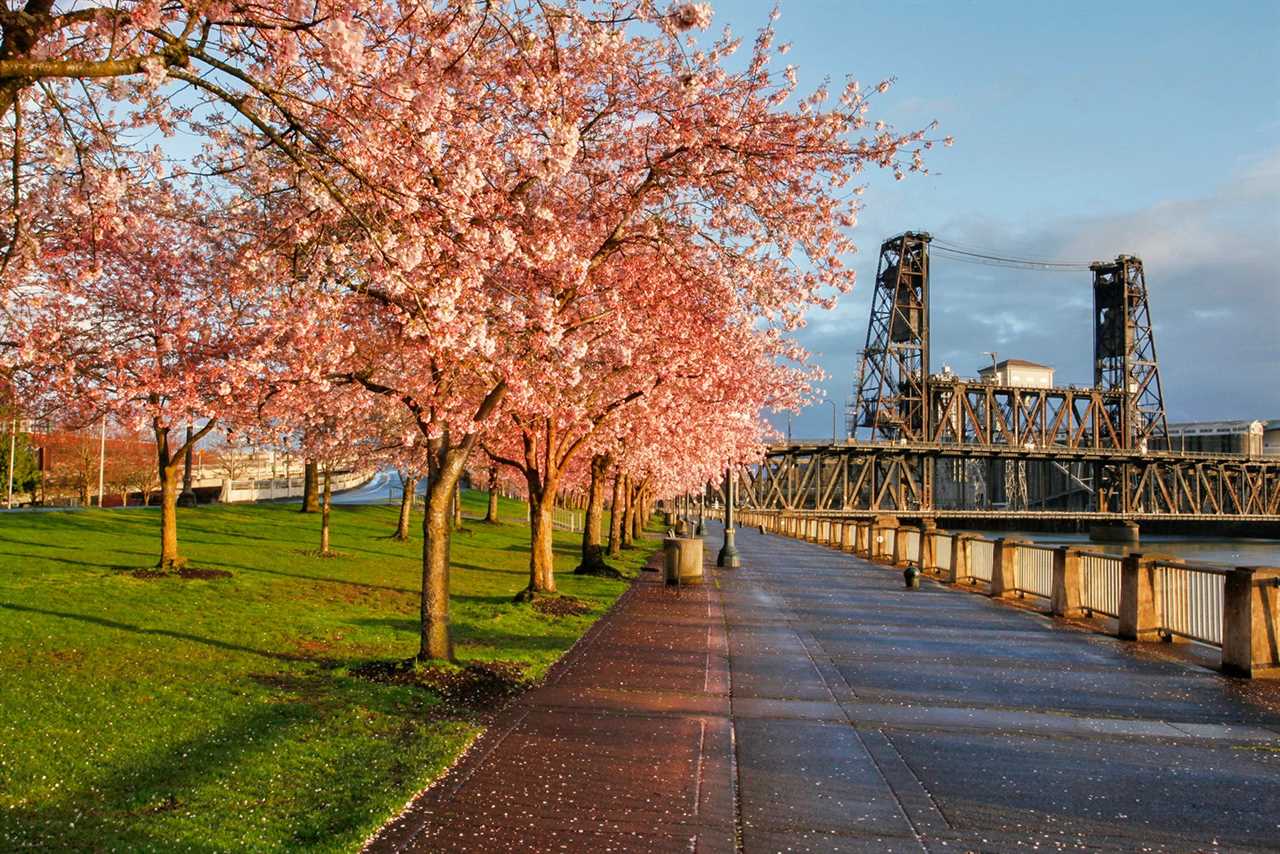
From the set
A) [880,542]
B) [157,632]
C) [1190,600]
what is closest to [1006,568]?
[1190,600]

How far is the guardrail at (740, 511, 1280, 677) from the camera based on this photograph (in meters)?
11.8

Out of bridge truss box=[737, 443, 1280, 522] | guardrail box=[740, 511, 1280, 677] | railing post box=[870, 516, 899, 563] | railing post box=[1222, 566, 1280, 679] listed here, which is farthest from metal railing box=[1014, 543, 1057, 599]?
bridge truss box=[737, 443, 1280, 522]

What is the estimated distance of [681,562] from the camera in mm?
23406

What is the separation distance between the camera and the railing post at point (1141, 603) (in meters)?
14.8

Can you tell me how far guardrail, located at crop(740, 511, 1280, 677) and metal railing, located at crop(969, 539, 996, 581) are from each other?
0.02 m

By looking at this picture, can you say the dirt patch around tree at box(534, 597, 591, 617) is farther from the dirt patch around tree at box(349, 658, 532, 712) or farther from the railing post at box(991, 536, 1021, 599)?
the railing post at box(991, 536, 1021, 599)

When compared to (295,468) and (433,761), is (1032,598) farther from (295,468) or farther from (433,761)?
(295,468)

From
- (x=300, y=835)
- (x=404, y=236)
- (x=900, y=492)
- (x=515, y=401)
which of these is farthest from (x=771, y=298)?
(x=900, y=492)

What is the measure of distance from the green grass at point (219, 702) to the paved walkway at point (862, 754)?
700mm

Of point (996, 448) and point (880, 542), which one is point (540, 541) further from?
point (996, 448)

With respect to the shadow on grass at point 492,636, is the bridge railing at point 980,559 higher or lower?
higher

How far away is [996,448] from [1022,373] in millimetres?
29609

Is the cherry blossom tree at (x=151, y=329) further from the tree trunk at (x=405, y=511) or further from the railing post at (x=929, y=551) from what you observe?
the railing post at (x=929, y=551)

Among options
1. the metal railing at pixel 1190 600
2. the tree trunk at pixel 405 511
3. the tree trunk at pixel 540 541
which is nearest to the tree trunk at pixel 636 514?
the tree trunk at pixel 405 511
